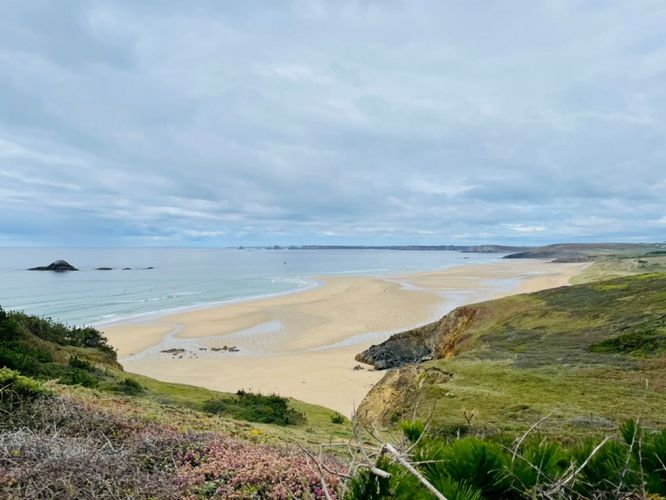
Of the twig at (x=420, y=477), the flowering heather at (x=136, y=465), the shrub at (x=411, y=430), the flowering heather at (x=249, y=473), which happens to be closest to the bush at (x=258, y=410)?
the flowering heather at (x=136, y=465)

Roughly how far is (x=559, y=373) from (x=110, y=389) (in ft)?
34.0

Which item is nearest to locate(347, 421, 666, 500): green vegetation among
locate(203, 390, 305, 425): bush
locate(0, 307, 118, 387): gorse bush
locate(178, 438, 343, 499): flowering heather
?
locate(178, 438, 343, 499): flowering heather

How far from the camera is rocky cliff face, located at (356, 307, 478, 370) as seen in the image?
64.0 feet

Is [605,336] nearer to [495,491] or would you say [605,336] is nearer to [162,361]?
[495,491]

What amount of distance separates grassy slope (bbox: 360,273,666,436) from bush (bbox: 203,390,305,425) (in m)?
2.24

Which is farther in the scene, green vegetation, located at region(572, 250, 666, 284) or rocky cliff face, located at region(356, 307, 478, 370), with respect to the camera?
green vegetation, located at region(572, 250, 666, 284)

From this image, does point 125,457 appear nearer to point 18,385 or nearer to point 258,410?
point 18,385

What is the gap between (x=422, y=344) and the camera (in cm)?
2116

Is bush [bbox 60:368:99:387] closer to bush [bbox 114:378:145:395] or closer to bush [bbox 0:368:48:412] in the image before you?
bush [bbox 114:378:145:395]

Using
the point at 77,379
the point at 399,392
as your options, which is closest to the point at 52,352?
the point at 77,379

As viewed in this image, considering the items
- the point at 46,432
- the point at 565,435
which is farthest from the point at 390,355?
the point at 46,432

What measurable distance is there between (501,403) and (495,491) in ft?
21.0

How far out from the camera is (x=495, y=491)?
194 cm

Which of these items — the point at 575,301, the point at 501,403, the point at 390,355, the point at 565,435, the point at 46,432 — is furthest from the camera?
the point at 390,355
